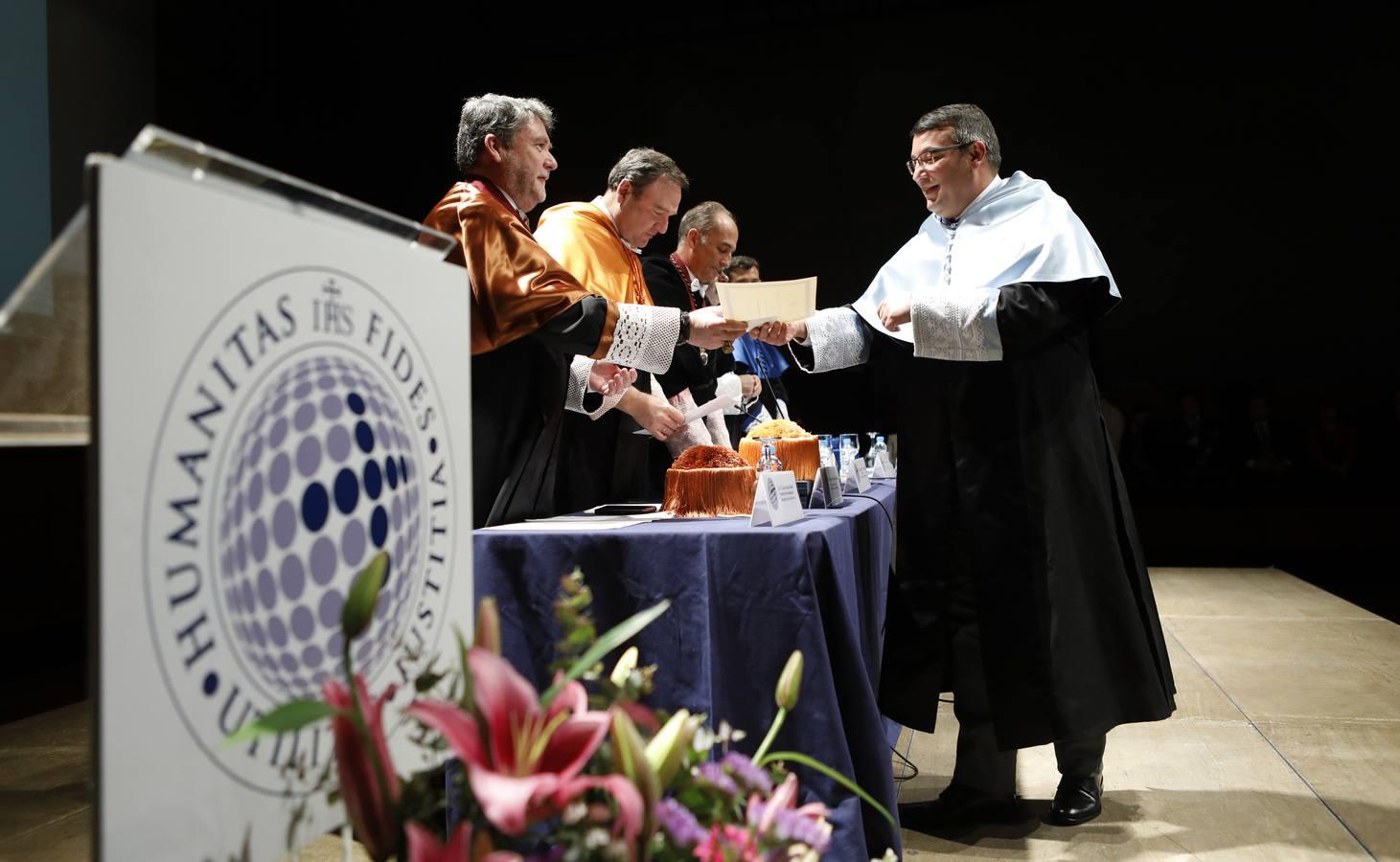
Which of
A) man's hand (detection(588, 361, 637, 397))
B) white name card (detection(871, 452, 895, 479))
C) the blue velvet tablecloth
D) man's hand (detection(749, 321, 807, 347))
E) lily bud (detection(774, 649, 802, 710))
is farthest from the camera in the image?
white name card (detection(871, 452, 895, 479))

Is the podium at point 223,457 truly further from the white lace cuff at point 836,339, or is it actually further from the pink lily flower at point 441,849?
the white lace cuff at point 836,339

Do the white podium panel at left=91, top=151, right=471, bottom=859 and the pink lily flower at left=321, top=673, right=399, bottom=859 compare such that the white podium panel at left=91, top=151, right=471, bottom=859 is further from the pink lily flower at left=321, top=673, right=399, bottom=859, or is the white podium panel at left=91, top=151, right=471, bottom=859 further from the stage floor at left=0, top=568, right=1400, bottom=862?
the stage floor at left=0, top=568, right=1400, bottom=862

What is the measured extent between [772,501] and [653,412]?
811 millimetres

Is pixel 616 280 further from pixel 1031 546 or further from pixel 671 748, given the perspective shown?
pixel 671 748

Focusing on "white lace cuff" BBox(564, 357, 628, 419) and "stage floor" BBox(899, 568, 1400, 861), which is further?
"white lace cuff" BBox(564, 357, 628, 419)

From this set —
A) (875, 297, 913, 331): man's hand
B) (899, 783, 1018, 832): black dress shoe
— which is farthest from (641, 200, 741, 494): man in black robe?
(899, 783, 1018, 832): black dress shoe

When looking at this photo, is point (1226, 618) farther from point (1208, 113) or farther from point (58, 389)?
point (58, 389)

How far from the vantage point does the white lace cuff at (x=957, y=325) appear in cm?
237

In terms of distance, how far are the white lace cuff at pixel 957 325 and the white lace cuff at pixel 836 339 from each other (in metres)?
0.37

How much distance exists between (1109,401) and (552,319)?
21.4 feet

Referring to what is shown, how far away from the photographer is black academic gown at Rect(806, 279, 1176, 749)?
2.40 meters

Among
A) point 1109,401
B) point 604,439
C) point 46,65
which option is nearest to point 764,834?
point 604,439

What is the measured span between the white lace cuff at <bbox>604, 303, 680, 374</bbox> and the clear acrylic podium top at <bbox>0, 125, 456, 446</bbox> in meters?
1.56

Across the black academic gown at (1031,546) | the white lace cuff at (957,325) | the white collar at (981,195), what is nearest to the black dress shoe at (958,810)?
the black academic gown at (1031,546)
